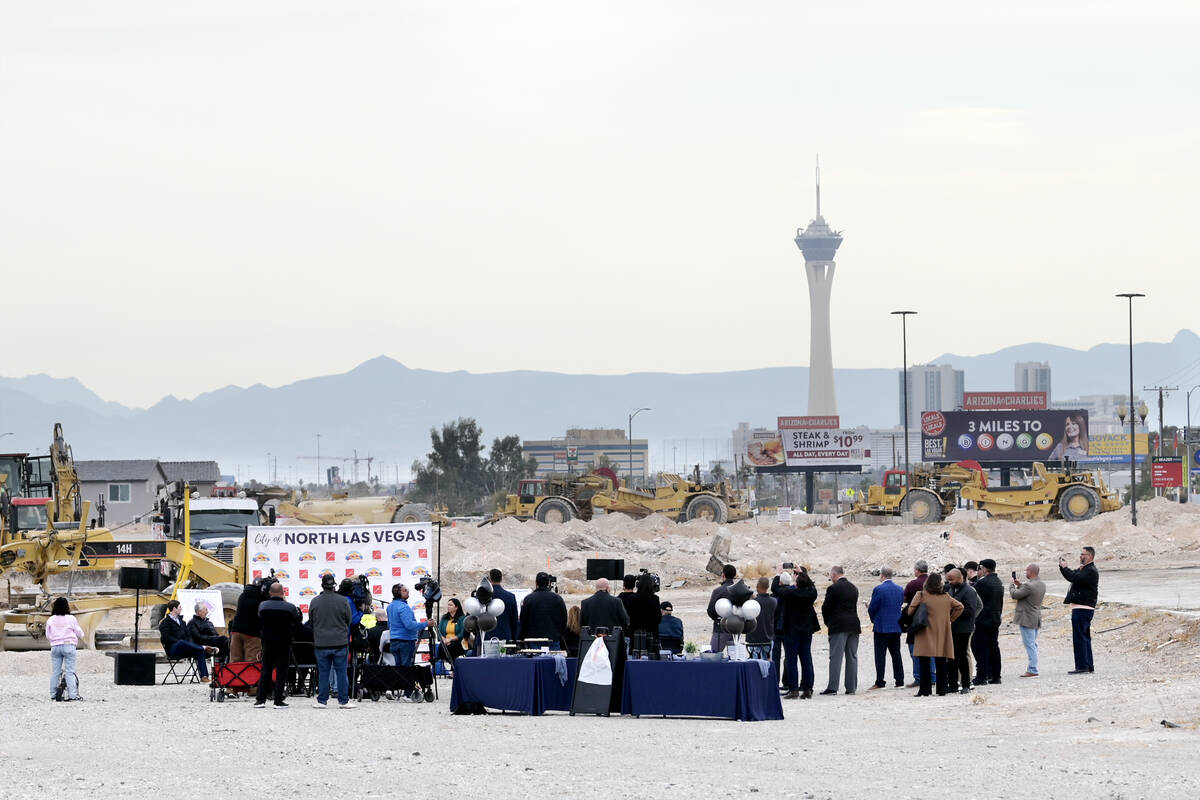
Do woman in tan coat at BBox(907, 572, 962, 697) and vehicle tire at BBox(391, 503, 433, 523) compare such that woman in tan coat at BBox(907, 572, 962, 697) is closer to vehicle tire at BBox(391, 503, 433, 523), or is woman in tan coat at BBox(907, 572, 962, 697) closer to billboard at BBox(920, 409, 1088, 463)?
vehicle tire at BBox(391, 503, 433, 523)

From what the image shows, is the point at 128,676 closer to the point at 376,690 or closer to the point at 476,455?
the point at 376,690

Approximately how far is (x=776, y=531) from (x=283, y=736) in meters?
51.1

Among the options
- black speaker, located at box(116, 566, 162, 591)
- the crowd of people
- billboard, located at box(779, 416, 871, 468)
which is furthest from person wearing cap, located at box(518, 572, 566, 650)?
billboard, located at box(779, 416, 871, 468)

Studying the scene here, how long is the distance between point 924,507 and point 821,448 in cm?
5640

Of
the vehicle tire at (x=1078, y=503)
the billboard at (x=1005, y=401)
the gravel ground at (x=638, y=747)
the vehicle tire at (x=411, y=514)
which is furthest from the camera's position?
the billboard at (x=1005, y=401)

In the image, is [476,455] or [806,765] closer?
[806,765]

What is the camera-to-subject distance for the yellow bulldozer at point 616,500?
7425cm

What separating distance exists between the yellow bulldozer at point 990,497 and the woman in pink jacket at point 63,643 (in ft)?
167

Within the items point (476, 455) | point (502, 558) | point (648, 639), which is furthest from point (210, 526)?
point (476, 455)

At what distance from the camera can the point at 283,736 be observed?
17.5 meters

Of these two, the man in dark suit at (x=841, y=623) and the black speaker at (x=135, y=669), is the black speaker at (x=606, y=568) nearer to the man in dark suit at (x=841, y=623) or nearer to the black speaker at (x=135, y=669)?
the man in dark suit at (x=841, y=623)

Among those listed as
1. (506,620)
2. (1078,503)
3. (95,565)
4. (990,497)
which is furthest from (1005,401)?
(506,620)

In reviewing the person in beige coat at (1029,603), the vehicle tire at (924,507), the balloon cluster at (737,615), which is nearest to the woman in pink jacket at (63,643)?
the balloon cluster at (737,615)

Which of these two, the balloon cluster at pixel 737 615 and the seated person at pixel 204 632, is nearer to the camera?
the balloon cluster at pixel 737 615
